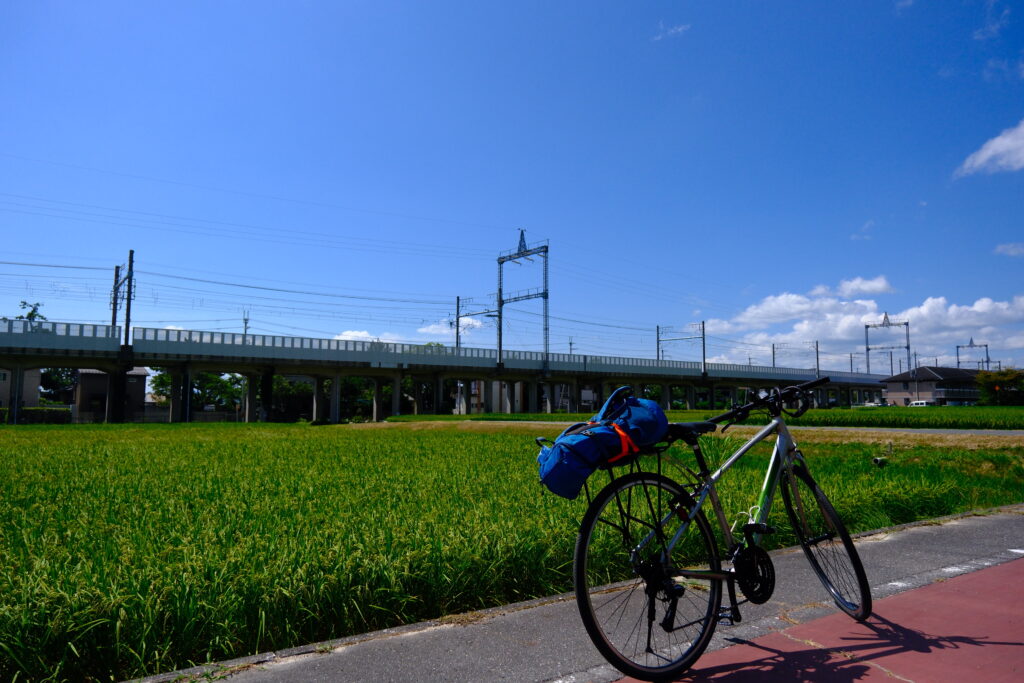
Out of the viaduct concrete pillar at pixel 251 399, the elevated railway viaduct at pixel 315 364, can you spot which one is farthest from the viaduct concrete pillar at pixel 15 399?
the viaduct concrete pillar at pixel 251 399

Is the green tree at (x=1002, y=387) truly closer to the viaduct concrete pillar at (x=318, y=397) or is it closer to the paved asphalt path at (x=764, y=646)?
the viaduct concrete pillar at (x=318, y=397)

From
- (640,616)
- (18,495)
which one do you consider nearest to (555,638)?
(640,616)

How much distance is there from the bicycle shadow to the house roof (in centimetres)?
13445

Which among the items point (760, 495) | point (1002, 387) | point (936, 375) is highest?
point (936, 375)

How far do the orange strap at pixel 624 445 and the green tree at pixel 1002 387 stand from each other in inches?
2862

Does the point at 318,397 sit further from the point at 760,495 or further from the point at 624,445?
the point at 624,445

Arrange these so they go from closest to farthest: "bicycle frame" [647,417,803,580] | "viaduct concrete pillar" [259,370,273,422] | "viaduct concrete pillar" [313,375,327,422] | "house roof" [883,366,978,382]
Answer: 1. "bicycle frame" [647,417,803,580]
2. "viaduct concrete pillar" [259,370,273,422]
3. "viaduct concrete pillar" [313,375,327,422]
4. "house roof" [883,366,978,382]

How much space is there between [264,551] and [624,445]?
91.8 inches

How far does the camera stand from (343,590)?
10.8 feet

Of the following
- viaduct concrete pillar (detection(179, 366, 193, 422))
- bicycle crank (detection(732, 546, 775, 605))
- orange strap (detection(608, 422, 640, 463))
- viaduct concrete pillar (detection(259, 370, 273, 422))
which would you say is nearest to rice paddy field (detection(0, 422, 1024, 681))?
bicycle crank (detection(732, 546, 775, 605))

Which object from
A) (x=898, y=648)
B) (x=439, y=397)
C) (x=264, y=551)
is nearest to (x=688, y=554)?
(x=898, y=648)

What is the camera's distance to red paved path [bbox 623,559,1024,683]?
2.75 m

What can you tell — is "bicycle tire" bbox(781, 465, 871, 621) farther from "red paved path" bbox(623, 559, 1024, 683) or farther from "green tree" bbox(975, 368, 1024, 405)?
"green tree" bbox(975, 368, 1024, 405)

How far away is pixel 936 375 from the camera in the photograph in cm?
11781
